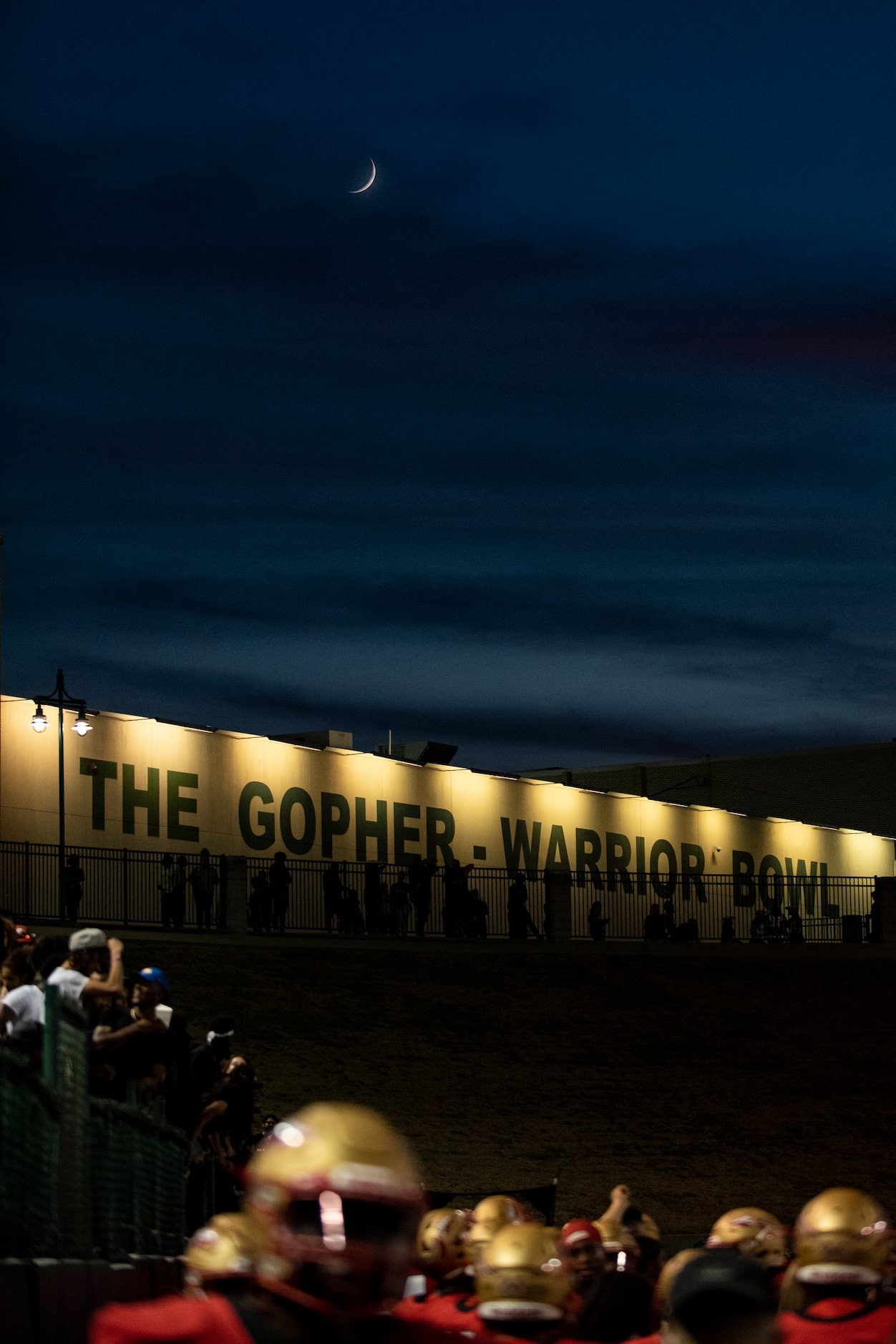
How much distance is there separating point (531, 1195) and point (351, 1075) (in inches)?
419

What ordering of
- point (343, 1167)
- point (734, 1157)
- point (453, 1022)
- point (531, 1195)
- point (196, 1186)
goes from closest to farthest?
point (343, 1167), point (196, 1186), point (531, 1195), point (734, 1157), point (453, 1022)

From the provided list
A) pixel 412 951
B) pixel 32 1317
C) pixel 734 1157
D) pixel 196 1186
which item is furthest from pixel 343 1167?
pixel 412 951

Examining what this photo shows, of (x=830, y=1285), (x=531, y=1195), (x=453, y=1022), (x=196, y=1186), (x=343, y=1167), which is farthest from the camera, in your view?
(x=453, y=1022)

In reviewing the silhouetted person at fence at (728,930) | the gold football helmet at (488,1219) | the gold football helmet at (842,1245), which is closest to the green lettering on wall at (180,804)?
the silhouetted person at fence at (728,930)

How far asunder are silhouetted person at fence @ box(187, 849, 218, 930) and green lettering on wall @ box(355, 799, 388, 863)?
8541mm

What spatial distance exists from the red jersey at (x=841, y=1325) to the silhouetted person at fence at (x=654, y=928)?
1390 inches

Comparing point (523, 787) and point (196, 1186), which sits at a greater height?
point (523, 787)

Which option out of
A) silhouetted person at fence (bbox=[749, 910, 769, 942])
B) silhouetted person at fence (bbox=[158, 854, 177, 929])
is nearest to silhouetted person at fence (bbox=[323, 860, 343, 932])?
silhouetted person at fence (bbox=[158, 854, 177, 929])

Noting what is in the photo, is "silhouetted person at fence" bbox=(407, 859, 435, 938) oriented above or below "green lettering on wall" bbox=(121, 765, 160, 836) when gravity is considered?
below

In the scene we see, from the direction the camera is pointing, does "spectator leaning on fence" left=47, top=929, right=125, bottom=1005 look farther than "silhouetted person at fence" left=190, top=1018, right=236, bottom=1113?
No

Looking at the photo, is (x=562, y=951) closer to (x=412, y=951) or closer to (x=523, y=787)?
(x=412, y=951)

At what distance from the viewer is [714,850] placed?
5388 centimetres

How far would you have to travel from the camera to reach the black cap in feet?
10.8

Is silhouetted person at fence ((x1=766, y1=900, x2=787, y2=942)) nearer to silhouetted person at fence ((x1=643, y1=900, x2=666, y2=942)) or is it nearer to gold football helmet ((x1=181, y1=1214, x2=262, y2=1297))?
silhouetted person at fence ((x1=643, y1=900, x2=666, y2=942))
